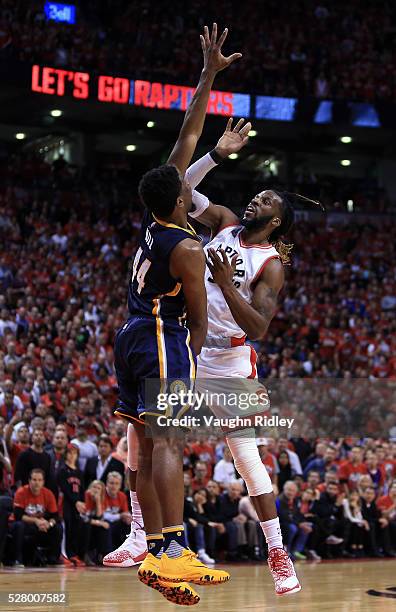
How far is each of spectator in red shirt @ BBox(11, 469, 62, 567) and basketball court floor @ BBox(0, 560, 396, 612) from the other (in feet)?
1.87

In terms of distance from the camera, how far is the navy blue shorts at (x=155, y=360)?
18.1 feet

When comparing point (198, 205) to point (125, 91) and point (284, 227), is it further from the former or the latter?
point (125, 91)

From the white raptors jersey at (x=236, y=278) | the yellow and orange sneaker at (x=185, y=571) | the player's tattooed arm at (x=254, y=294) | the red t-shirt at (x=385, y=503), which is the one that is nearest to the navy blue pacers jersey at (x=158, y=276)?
the player's tattooed arm at (x=254, y=294)

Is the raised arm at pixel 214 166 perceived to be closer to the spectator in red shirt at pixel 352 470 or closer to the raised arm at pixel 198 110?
the raised arm at pixel 198 110

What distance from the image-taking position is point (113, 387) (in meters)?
14.9

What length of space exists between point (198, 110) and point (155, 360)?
5.38 feet

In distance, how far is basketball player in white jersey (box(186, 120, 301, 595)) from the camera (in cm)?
646

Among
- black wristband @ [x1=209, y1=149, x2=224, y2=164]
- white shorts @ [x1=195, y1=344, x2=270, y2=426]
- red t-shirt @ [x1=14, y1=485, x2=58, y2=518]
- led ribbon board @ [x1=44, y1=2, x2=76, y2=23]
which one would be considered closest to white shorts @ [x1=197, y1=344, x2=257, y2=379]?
white shorts @ [x1=195, y1=344, x2=270, y2=426]

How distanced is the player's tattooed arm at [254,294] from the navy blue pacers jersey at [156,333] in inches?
14.5

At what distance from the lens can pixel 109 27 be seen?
2731cm

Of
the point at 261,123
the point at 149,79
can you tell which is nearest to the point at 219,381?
the point at 149,79

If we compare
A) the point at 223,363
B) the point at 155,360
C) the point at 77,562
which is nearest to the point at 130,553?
the point at 223,363

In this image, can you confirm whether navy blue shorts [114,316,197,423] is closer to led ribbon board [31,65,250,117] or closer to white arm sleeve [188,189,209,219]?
white arm sleeve [188,189,209,219]

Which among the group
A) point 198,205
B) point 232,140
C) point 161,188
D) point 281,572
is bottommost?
point 281,572
